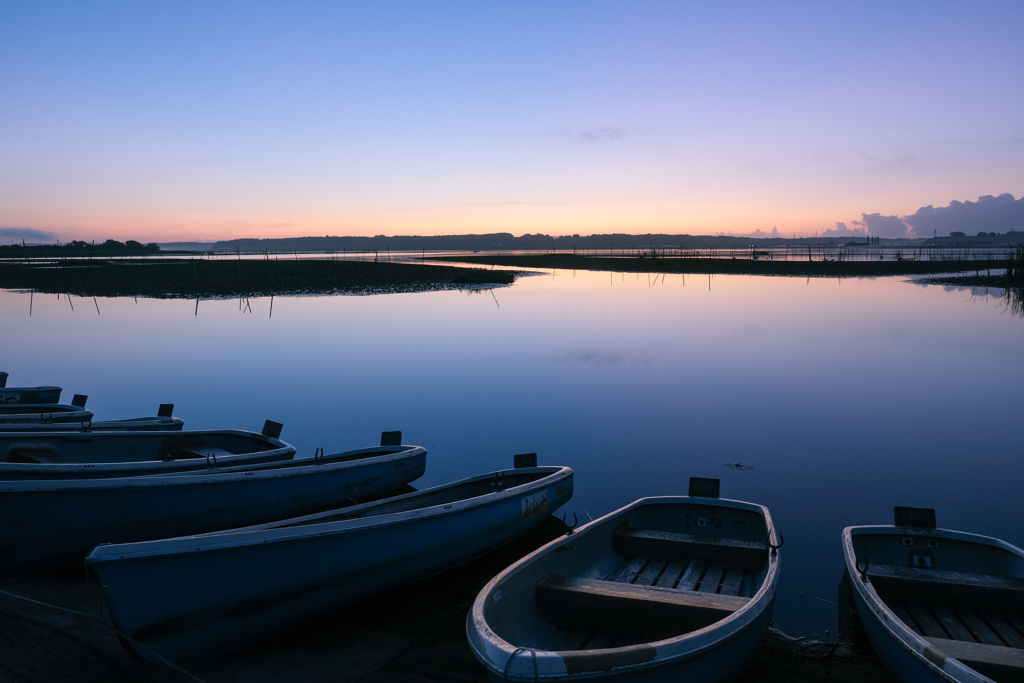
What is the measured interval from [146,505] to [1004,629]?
7059 millimetres

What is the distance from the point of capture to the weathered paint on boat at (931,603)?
3.77m

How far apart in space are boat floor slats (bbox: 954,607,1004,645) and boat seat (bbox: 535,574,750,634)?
1691 millimetres

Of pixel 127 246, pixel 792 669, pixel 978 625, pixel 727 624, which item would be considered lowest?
pixel 792 669

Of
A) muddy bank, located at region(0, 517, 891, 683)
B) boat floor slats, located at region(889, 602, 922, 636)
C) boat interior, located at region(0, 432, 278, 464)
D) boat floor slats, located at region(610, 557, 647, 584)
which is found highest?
boat interior, located at region(0, 432, 278, 464)

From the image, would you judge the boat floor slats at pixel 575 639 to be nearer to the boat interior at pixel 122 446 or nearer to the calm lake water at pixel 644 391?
the calm lake water at pixel 644 391

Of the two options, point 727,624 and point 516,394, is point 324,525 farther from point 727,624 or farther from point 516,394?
point 516,394

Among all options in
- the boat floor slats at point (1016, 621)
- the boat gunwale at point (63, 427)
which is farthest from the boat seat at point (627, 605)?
the boat gunwale at point (63, 427)

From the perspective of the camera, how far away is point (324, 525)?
4965mm

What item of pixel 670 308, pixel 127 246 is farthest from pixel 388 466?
pixel 127 246

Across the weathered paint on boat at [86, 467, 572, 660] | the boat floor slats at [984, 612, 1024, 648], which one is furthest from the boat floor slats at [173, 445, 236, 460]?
the boat floor slats at [984, 612, 1024, 648]

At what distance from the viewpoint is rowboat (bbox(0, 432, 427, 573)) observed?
5520 mm

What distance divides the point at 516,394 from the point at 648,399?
2.76m

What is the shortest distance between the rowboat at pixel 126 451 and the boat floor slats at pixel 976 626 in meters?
6.85

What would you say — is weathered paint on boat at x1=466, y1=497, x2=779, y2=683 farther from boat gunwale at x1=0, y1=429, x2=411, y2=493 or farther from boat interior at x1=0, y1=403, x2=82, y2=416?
boat interior at x1=0, y1=403, x2=82, y2=416
